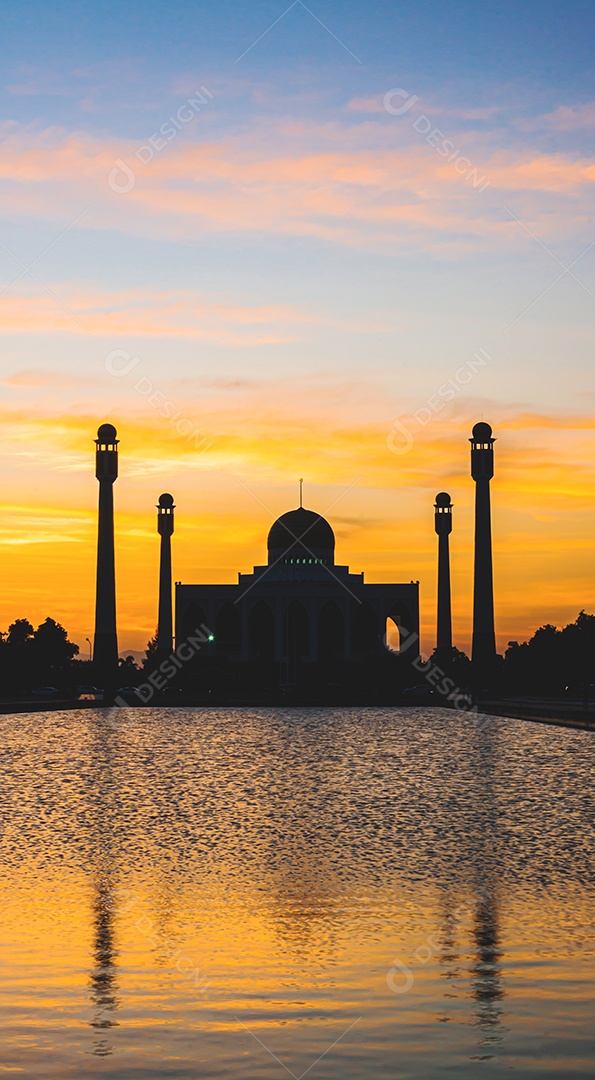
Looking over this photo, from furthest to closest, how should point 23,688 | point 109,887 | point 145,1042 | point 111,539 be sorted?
point 23,688 → point 111,539 → point 109,887 → point 145,1042

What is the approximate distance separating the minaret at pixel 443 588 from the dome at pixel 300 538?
24182mm

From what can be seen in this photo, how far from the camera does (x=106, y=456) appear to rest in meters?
137

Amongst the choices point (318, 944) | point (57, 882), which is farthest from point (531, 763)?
point (318, 944)

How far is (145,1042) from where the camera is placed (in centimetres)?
1211

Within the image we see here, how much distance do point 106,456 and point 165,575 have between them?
1328 inches

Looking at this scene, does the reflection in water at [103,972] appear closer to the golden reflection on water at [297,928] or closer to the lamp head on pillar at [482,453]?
the golden reflection on water at [297,928]

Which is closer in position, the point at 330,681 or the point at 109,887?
the point at 109,887

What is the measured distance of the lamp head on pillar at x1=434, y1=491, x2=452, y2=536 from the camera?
6713 inches

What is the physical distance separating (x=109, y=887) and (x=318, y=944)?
564 centimetres

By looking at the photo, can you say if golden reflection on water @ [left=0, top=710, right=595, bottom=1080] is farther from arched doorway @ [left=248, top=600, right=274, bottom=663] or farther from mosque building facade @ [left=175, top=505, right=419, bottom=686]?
arched doorway @ [left=248, top=600, right=274, bottom=663]

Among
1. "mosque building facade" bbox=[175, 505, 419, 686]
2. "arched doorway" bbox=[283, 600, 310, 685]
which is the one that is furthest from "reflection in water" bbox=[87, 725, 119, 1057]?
"mosque building facade" bbox=[175, 505, 419, 686]

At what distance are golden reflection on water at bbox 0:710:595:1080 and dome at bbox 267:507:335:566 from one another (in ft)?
485

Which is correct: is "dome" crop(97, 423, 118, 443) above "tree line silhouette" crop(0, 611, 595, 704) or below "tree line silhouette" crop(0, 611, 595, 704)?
above

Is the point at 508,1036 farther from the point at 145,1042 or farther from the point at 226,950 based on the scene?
the point at 226,950
